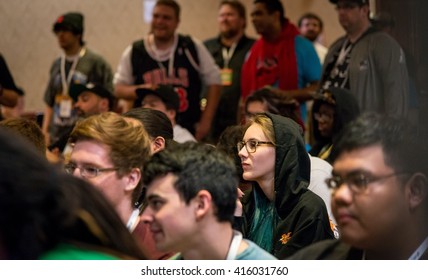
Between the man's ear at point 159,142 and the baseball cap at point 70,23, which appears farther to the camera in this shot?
the baseball cap at point 70,23

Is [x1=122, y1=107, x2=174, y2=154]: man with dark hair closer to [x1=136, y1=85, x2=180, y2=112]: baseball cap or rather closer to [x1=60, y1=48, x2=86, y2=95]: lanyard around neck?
[x1=136, y1=85, x2=180, y2=112]: baseball cap

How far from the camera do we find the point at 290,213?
2.65m

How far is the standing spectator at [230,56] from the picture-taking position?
16.5ft

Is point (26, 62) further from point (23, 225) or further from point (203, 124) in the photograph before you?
point (23, 225)

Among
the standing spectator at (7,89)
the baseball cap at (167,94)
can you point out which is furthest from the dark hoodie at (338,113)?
the standing spectator at (7,89)

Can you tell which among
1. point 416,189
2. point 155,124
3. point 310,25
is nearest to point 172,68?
point 155,124

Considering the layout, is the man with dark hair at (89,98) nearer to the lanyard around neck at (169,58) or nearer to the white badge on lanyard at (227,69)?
the lanyard around neck at (169,58)

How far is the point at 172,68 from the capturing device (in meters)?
4.44

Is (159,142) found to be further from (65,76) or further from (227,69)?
(227,69)

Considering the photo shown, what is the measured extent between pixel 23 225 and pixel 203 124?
3048 millimetres

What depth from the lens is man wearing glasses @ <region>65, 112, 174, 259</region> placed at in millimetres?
2508

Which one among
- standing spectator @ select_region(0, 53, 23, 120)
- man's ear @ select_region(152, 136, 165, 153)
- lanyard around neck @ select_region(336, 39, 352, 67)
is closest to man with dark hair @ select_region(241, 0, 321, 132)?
lanyard around neck @ select_region(336, 39, 352, 67)

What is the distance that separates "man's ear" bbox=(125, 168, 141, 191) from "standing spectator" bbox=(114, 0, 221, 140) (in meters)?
1.86

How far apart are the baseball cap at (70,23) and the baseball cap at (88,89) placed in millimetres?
282
